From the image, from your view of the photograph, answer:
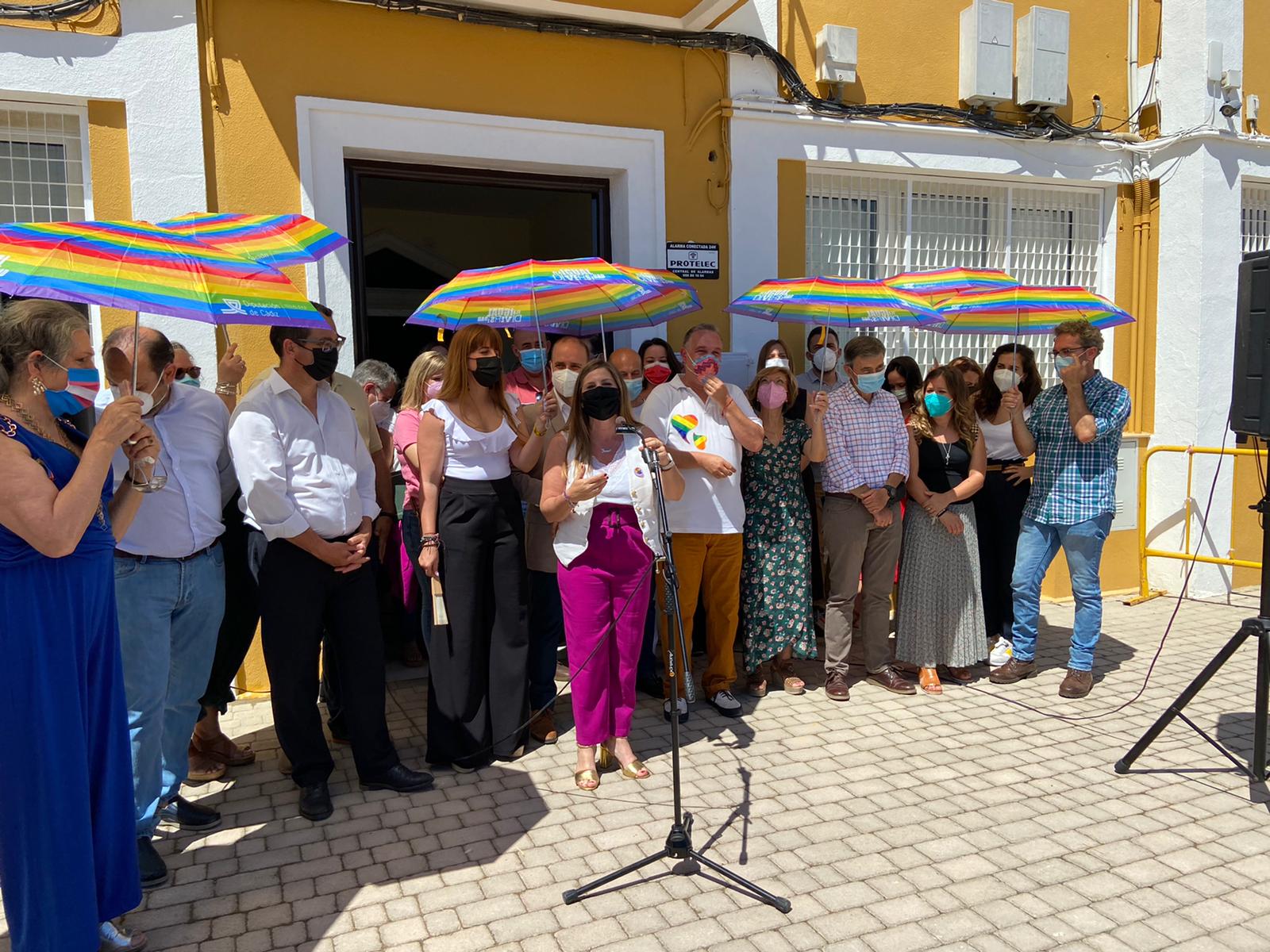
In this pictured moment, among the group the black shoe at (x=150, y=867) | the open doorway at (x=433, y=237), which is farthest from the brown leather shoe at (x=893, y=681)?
the open doorway at (x=433, y=237)

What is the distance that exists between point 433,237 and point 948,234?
646 cm

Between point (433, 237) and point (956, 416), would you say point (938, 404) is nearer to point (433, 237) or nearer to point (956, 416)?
point (956, 416)

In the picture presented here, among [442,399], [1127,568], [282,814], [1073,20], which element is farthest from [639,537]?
[1073,20]

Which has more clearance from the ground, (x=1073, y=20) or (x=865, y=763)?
(x=1073, y=20)

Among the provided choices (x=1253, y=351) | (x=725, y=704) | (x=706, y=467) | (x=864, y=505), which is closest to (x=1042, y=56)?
(x=1253, y=351)

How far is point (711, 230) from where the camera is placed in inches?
260

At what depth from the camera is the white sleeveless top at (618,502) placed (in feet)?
13.7

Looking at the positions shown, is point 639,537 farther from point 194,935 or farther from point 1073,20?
point 1073,20

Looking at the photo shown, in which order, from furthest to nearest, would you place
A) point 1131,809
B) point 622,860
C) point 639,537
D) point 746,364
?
point 746,364, point 639,537, point 1131,809, point 622,860

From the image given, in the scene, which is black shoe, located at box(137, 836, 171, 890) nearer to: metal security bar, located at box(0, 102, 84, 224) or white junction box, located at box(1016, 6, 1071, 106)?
metal security bar, located at box(0, 102, 84, 224)

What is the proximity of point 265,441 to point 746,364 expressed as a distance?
365 centimetres

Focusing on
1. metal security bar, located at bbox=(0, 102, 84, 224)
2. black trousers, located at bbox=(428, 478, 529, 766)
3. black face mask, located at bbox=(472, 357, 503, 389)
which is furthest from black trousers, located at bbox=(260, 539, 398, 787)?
metal security bar, located at bbox=(0, 102, 84, 224)

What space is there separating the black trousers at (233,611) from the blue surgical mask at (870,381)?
130 inches

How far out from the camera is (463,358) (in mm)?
4305
